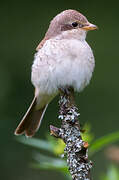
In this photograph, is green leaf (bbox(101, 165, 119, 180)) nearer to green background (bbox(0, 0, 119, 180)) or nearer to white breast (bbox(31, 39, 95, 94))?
white breast (bbox(31, 39, 95, 94))

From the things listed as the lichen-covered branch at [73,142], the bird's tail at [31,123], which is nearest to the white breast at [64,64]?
the bird's tail at [31,123]

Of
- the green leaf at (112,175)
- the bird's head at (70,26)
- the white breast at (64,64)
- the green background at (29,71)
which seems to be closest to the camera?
the green leaf at (112,175)

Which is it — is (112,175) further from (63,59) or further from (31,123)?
(31,123)

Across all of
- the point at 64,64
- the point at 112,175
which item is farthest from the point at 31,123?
the point at 112,175

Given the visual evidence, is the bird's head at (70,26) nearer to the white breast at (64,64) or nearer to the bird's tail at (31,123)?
the white breast at (64,64)

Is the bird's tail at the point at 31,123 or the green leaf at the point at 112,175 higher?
the bird's tail at the point at 31,123

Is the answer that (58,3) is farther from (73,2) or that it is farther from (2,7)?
(2,7)

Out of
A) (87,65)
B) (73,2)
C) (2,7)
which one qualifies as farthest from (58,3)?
(87,65)
